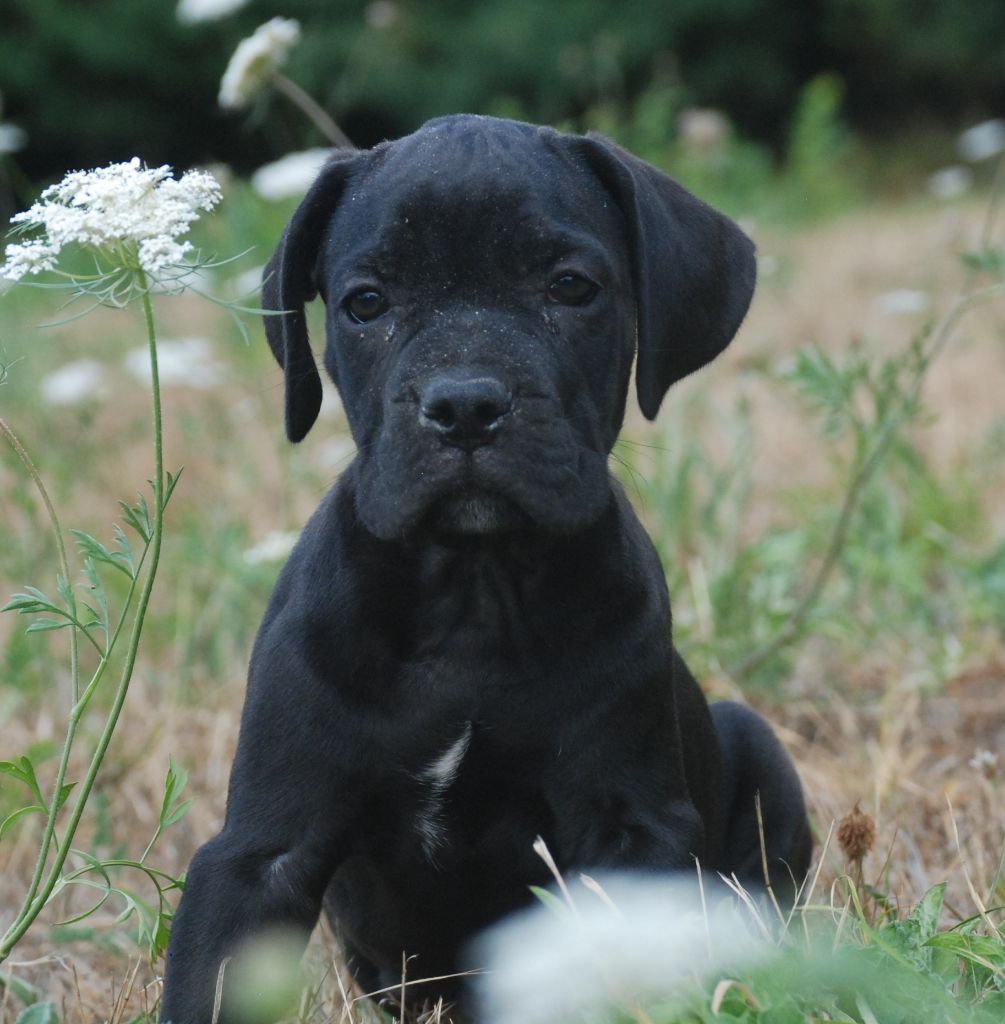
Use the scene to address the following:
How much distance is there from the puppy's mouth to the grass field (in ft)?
1.58

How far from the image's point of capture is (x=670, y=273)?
2980 mm

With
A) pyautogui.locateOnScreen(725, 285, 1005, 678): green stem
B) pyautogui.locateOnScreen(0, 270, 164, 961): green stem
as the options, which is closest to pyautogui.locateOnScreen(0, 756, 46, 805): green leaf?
pyautogui.locateOnScreen(0, 270, 164, 961): green stem

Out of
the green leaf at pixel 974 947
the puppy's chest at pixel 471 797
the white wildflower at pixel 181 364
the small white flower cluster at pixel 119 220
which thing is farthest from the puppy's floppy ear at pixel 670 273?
the white wildflower at pixel 181 364

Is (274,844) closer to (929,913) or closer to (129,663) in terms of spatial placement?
(129,663)

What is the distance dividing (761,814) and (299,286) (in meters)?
1.50

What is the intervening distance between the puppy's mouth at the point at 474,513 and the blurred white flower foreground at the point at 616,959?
65 centimetres

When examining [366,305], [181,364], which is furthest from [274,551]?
[366,305]

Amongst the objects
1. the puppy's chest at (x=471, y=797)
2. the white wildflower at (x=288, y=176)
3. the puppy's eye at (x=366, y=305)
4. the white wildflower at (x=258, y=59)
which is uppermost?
the white wildflower at (x=258, y=59)

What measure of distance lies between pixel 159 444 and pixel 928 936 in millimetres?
1326

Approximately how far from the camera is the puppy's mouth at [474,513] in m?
2.70

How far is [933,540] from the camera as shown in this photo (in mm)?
5426

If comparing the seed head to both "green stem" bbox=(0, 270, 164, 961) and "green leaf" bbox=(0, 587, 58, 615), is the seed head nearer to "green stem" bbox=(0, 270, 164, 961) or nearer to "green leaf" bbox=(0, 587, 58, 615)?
"green stem" bbox=(0, 270, 164, 961)

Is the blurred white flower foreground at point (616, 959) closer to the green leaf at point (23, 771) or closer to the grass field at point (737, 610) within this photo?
the grass field at point (737, 610)

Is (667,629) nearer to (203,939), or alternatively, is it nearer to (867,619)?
(203,939)
